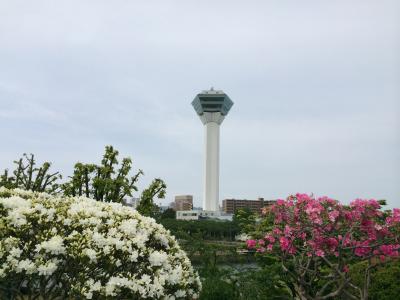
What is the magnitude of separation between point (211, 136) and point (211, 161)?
9441mm

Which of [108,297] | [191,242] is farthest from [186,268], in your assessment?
[191,242]

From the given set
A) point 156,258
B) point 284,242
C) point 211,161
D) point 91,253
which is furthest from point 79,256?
point 211,161

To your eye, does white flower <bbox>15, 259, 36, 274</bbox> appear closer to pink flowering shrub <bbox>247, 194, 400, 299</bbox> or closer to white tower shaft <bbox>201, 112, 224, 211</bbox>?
pink flowering shrub <bbox>247, 194, 400, 299</bbox>

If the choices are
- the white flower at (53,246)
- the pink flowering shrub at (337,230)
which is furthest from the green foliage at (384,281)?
the white flower at (53,246)

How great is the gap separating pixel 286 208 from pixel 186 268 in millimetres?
4941

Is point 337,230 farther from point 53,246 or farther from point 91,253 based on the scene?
point 53,246

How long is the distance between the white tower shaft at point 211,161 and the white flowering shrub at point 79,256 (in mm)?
150943

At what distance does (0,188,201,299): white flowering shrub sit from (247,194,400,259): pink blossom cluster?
15.8 ft

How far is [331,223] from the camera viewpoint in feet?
36.2

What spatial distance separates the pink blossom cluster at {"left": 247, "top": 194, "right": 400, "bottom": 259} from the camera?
35.2 feet

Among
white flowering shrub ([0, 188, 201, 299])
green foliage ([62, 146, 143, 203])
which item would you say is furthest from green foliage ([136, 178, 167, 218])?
white flowering shrub ([0, 188, 201, 299])

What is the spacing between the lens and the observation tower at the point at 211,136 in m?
158

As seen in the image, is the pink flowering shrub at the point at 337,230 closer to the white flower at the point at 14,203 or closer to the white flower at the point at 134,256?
the white flower at the point at 134,256

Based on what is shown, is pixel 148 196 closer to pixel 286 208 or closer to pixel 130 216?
pixel 286 208
